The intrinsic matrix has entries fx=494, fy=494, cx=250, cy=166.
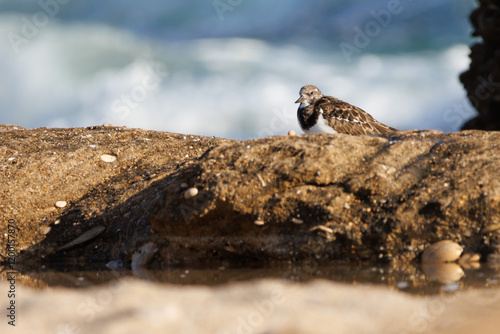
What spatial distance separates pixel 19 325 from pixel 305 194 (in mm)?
2563

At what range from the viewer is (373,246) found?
4.33m

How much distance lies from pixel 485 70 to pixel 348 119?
14015 mm

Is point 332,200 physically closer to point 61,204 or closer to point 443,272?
point 443,272

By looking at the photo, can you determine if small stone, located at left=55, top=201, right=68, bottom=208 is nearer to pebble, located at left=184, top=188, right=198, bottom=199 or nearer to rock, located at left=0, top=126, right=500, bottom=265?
rock, located at left=0, top=126, right=500, bottom=265

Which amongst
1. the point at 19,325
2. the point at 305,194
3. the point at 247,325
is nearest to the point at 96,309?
the point at 19,325

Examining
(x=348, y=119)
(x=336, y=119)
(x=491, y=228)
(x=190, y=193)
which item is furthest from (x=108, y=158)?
(x=491, y=228)

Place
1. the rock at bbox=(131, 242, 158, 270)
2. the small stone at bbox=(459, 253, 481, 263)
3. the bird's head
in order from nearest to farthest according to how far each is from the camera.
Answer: the small stone at bbox=(459, 253, 481, 263) → the rock at bbox=(131, 242, 158, 270) → the bird's head

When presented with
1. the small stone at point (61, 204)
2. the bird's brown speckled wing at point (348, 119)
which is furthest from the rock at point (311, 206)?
the bird's brown speckled wing at point (348, 119)

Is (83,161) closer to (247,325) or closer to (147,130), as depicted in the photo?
(147,130)

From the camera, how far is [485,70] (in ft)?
61.2

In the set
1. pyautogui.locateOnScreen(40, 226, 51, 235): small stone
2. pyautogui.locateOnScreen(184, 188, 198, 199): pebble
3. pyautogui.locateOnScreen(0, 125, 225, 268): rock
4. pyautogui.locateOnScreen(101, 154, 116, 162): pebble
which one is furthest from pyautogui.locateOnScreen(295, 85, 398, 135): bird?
pyautogui.locateOnScreen(40, 226, 51, 235): small stone

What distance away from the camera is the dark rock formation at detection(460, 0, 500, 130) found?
1777 cm

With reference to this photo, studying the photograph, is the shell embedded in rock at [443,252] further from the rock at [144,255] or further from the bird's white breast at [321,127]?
the bird's white breast at [321,127]

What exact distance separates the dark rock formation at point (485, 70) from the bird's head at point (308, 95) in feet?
41.7
